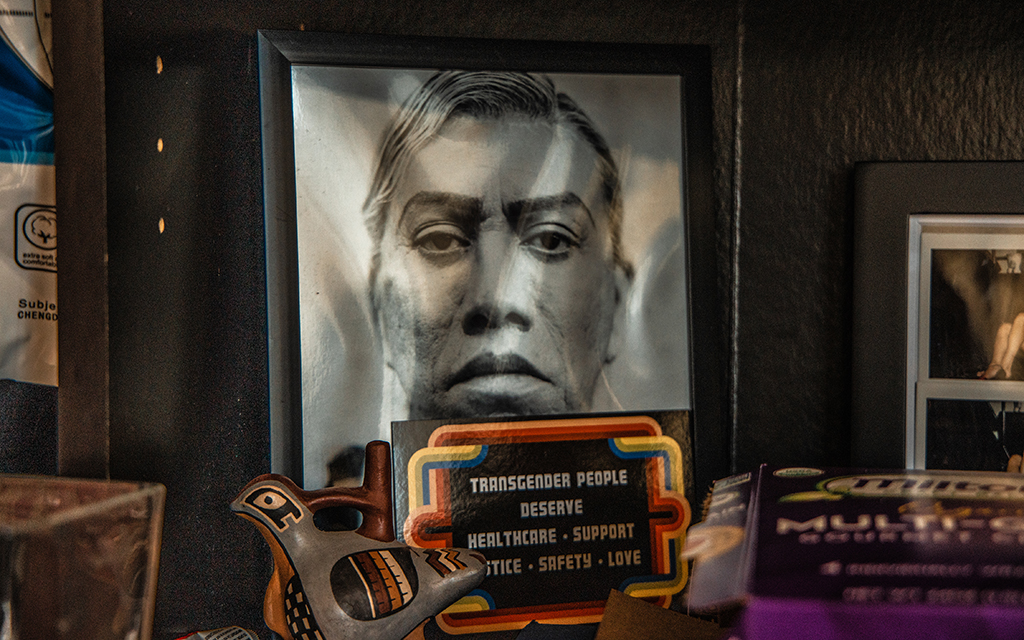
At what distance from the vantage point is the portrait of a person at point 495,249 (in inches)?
29.3

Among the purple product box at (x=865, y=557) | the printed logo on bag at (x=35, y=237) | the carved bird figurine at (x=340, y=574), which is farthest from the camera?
the printed logo on bag at (x=35, y=237)

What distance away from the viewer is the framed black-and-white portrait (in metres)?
0.72

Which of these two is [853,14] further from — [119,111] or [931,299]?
[119,111]

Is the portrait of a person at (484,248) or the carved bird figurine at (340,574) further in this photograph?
the portrait of a person at (484,248)

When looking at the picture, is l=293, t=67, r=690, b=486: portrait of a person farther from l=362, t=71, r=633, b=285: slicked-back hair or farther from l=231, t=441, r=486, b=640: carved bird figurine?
l=231, t=441, r=486, b=640: carved bird figurine

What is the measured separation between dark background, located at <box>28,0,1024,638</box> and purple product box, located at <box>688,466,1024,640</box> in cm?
27

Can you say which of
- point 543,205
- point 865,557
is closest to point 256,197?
point 543,205

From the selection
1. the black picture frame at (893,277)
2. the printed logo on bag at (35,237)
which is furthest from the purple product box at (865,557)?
the printed logo on bag at (35,237)

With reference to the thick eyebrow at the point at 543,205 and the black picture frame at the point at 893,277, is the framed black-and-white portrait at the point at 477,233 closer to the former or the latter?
the thick eyebrow at the point at 543,205

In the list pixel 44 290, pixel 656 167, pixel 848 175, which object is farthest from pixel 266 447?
pixel 848 175

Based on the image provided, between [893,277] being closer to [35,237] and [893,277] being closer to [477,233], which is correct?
[477,233]

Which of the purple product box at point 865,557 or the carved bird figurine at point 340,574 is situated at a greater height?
the purple product box at point 865,557

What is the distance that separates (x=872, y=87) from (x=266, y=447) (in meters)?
0.78

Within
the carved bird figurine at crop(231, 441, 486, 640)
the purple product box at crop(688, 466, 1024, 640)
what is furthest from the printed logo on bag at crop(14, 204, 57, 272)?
the purple product box at crop(688, 466, 1024, 640)
